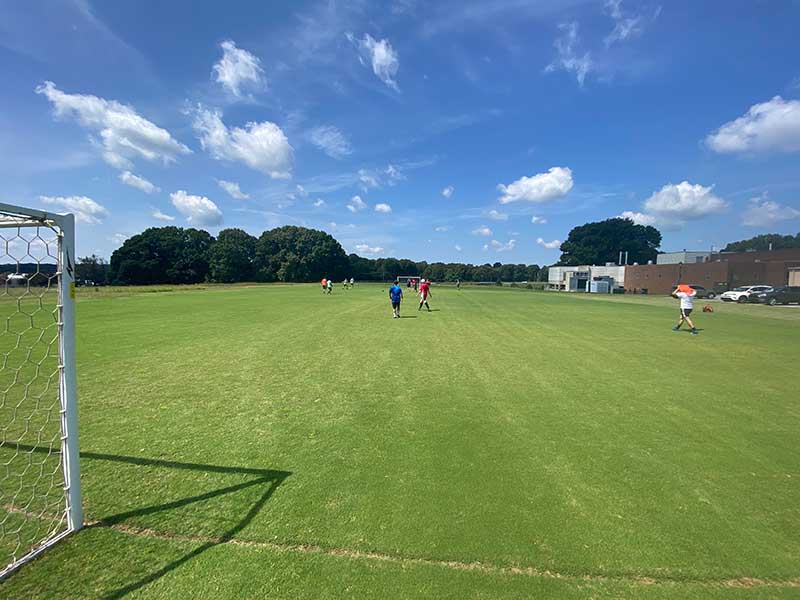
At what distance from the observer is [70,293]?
119 inches

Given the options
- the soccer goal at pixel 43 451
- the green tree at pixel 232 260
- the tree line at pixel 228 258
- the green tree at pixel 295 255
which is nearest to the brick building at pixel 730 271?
the tree line at pixel 228 258

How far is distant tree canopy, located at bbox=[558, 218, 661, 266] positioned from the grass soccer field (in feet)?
459

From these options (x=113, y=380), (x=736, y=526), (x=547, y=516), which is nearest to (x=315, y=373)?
(x=113, y=380)

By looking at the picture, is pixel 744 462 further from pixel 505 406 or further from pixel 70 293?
pixel 70 293

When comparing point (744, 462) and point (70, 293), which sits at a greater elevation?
point (70, 293)

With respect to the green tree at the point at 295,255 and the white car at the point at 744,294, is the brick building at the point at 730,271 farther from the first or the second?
the green tree at the point at 295,255

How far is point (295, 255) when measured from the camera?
9581 centimetres

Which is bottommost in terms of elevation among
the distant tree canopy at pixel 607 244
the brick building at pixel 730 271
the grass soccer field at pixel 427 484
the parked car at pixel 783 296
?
the grass soccer field at pixel 427 484

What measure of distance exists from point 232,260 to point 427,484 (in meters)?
94.7

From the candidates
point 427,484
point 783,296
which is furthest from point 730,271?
point 427,484

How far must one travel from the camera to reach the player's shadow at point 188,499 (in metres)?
2.54

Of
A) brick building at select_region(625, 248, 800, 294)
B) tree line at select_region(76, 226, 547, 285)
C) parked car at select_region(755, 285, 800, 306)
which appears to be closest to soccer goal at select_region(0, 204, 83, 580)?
parked car at select_region(755, 285, 800, 306)

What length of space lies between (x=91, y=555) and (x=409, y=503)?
250cm

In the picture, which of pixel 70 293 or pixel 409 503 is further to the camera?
pixel 409 503
